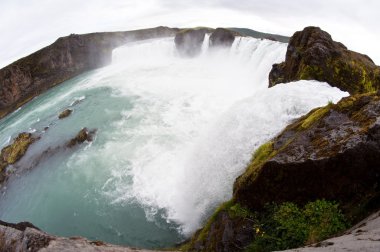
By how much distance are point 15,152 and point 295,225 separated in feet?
94.4

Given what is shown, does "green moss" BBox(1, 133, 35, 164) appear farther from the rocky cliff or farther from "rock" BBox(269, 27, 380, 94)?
the rocky cliff

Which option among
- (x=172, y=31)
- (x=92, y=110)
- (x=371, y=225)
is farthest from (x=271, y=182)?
(x=172, y=31)

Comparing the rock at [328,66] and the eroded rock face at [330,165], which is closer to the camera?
the eroded rock face at [330,165]

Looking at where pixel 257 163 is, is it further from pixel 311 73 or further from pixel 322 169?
pixel 311 73

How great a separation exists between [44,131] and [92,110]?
16.5 feet

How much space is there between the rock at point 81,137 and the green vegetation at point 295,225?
66.9 feet

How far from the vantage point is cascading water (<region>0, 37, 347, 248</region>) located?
41.8 ft

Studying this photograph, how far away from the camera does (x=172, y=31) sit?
90500 millimetres

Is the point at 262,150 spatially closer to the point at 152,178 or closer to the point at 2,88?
the point at 152,178

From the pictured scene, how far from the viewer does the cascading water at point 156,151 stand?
41.8 ft

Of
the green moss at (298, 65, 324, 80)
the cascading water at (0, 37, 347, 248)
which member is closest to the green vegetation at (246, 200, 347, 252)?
the cascading water at (0, 37, 347, 248)

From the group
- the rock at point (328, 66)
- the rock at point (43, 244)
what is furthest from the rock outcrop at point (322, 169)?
the rock at point (328, 66)

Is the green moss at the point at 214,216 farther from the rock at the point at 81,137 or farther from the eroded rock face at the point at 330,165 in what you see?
the rock at the point at 81,137

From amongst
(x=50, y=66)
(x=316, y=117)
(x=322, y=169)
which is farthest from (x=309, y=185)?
(x=50, y=66)
